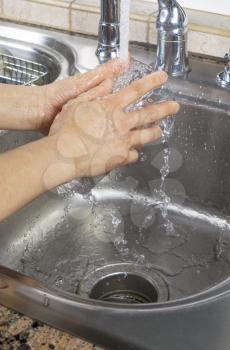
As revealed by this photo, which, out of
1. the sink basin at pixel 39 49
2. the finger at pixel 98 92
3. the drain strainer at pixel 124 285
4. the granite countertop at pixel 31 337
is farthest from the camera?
the sink basin at pixel 39 49

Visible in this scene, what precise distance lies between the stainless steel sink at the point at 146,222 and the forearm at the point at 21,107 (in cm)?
13

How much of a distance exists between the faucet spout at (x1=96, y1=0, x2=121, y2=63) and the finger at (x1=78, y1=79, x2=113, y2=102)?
0.27 metres

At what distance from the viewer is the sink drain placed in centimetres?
86

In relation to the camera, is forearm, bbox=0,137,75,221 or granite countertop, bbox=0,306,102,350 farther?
forearm, bbox=0,137,75,221

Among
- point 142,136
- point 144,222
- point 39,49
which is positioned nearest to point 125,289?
point 144,222

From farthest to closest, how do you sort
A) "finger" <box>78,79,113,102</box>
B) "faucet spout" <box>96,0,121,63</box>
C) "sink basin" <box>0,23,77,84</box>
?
"sink basin" <box>0,23,77,84</box>, "faucet spout" <box>96,0,121,63</box>, "finger" <box>78,79,113,102</box>

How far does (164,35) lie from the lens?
0.91m

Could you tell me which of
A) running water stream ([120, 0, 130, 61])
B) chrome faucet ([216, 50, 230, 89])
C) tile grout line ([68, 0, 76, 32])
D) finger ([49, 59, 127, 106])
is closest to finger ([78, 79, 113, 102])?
finger ([49, 59, 127, 106])

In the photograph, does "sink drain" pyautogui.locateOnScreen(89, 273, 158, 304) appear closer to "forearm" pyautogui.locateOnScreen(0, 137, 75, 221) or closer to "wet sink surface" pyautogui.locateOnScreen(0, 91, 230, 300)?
"wet sink surface" pyautogui.locateOnScreen(0, 91, 230, 300)

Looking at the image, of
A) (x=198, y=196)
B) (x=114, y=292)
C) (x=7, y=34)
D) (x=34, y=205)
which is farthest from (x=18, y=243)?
(x=7, y=34)

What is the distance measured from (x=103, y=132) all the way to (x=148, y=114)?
58 millimetres

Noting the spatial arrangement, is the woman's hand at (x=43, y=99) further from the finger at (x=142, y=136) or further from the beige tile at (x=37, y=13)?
the beige tile at (x=37, y=13)

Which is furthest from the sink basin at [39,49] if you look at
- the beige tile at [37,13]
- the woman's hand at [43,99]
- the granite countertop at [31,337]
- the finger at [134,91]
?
the granite countertop at [31,337]

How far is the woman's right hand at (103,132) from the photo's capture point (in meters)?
→ 0.62
